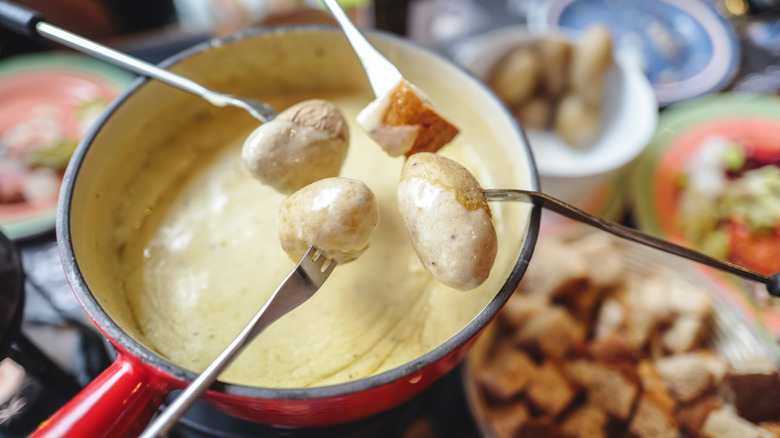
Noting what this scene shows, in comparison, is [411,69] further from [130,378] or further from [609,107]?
[609,107]

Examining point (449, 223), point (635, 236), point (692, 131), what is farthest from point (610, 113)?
point (449, 223)

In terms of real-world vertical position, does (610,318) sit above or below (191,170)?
below

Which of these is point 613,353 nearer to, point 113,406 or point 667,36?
point 113,406

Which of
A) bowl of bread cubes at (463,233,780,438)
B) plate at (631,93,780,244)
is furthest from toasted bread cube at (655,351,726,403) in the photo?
plate at (631,93,780,244)

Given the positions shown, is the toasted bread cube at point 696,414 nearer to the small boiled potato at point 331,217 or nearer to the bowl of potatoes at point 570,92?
the bowl of potatoes at point 570,92

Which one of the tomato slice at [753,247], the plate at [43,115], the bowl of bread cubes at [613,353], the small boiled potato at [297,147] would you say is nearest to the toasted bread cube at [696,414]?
the bowl of bread cubes at [613,353]

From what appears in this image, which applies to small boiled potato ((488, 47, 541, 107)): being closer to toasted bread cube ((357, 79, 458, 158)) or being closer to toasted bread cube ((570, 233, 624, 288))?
toasted bread cube ((570, 233, 624, 288))
